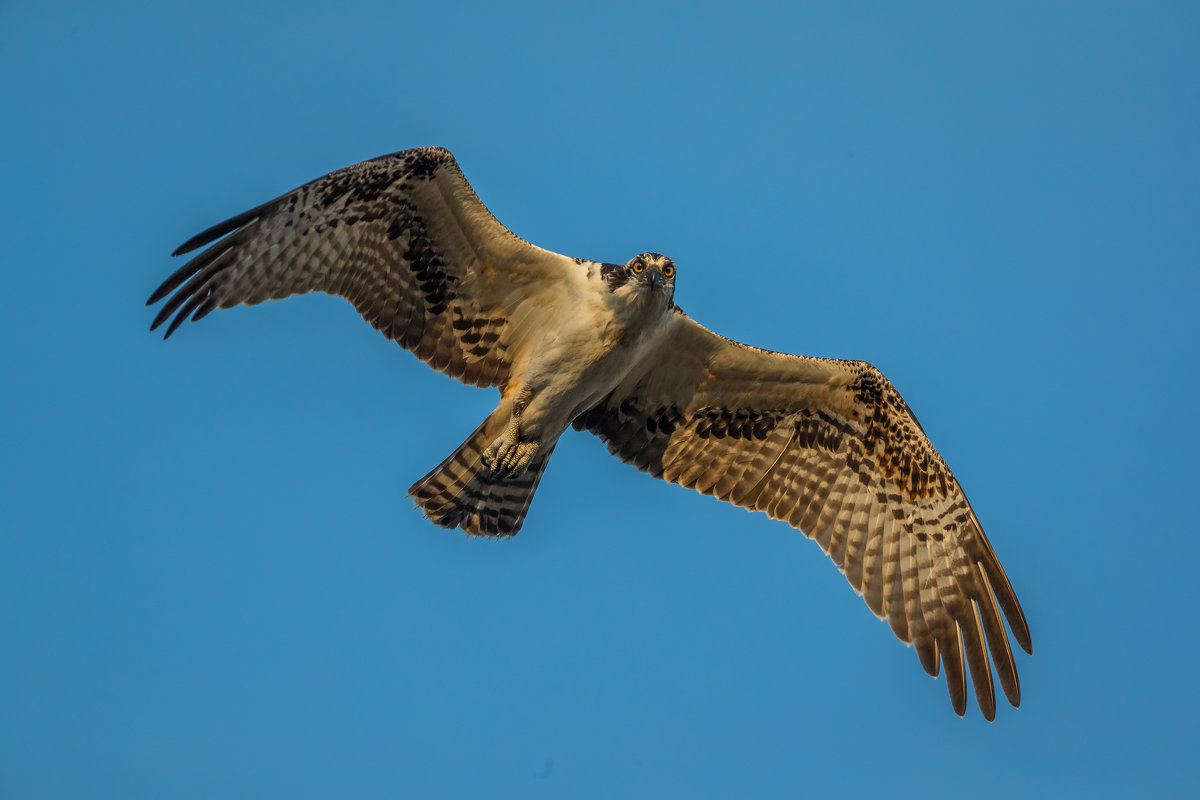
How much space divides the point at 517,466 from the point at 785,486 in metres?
2.86

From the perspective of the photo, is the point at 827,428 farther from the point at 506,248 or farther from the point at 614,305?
the point at 506,248

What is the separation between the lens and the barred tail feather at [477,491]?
923cm

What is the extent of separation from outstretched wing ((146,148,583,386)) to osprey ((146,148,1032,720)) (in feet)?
0.05

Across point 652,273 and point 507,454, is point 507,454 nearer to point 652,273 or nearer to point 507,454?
point 507,454

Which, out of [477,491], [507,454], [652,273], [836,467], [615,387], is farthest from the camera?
[836,467]

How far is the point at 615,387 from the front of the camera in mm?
9633

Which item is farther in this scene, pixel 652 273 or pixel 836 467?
pixel 836 467

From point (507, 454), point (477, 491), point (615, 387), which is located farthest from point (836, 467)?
point (477, 491)

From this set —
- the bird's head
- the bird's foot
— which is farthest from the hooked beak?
the bird's foot

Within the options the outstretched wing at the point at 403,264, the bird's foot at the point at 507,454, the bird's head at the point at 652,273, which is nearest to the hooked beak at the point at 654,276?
the bird's head at the point at 652,273

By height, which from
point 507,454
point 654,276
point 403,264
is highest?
point 654,276

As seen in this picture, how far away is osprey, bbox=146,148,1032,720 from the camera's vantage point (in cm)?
885

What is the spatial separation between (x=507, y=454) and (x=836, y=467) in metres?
3.40

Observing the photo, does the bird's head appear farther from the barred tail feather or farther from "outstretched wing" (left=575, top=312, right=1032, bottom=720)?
the barred tail feather
